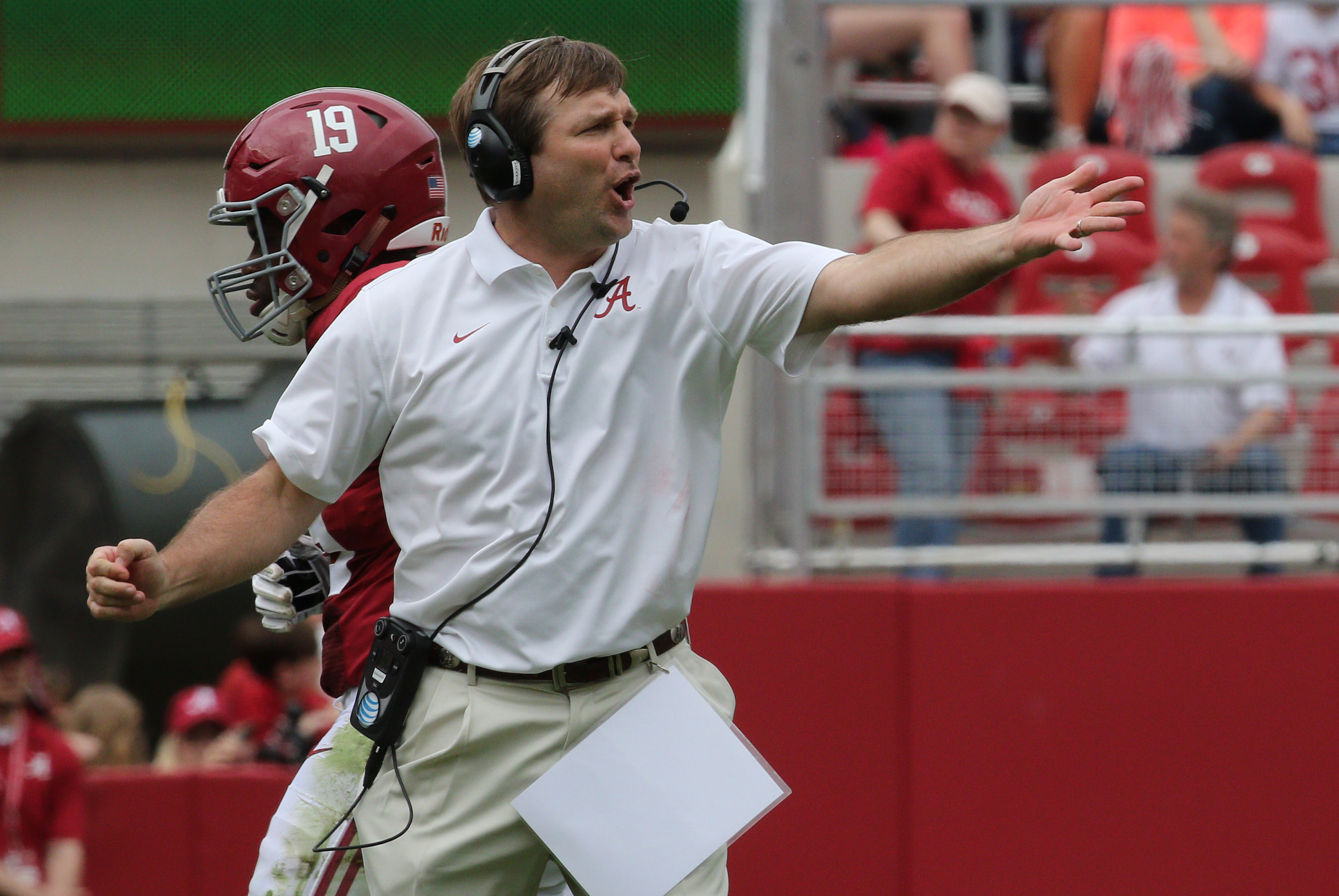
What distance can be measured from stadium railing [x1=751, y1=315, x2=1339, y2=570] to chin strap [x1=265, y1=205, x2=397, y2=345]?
1.99m

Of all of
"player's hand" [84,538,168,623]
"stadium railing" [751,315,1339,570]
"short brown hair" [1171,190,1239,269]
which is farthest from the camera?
"short brown hair" [1171,190,1239,269]

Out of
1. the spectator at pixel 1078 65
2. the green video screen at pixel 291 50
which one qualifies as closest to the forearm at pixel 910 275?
the spectator at pixel 1078 65

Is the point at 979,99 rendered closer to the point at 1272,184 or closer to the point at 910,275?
the point at 1272,184

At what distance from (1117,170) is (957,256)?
4.40 m

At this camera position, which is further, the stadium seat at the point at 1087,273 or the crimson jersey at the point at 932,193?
the stadium seat at the point at 1087,273

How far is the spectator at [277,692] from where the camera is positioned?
591 centimetres

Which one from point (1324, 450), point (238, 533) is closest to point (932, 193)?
point (1324, 450)

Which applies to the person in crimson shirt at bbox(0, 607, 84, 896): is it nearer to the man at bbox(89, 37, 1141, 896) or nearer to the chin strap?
the chin strap

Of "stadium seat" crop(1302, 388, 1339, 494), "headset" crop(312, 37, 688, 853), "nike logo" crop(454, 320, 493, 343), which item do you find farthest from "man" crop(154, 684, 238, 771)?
"nike logo" crop(454, 320, 493, 343)

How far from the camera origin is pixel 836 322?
2648mm

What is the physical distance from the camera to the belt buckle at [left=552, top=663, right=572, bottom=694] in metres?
2.74

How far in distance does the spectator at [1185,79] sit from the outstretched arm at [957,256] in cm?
510

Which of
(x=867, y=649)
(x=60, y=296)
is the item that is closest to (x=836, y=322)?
(x=867, y=649)

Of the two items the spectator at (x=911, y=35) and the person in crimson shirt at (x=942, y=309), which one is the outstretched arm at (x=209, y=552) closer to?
the person in crimson shirt at (x=942, y=309)
